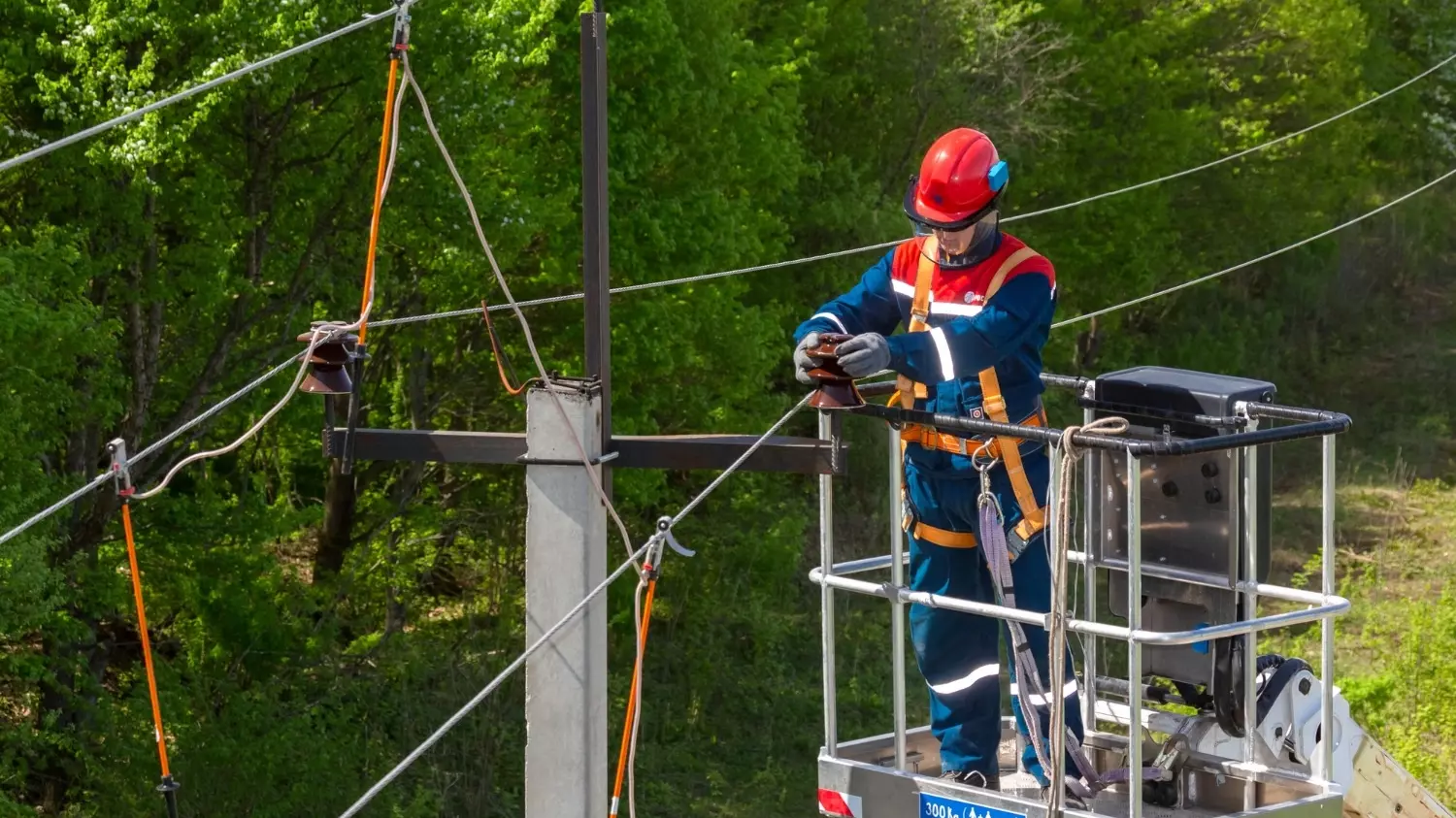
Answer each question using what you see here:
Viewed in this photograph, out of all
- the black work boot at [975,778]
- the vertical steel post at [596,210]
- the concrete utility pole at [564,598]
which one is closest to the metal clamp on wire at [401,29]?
the vertical steel post at [596,210]

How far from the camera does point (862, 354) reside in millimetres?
5871

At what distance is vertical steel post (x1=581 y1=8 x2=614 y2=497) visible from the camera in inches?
247

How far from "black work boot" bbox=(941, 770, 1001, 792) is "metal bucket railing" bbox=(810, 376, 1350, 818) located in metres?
0.18

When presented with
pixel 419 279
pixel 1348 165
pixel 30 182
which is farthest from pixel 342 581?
pixel 1348 165

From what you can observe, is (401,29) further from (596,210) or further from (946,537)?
(946,537)

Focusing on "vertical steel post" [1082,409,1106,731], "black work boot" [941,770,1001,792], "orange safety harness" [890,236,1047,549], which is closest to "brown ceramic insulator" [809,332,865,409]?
"orange safety harness" [890,236,1047,549]

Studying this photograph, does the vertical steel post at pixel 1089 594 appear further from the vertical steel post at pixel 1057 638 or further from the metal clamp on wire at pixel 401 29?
the metal clamp on wire at pixel 401 29

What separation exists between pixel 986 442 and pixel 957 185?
84 centimetres

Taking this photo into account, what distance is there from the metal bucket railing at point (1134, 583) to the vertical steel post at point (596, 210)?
29.1 inches

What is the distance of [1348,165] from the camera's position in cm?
3591

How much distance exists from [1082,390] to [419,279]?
12099mm

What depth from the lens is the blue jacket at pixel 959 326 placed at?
6.16m

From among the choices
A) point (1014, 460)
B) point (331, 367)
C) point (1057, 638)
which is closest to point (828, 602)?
point (1014, 460)

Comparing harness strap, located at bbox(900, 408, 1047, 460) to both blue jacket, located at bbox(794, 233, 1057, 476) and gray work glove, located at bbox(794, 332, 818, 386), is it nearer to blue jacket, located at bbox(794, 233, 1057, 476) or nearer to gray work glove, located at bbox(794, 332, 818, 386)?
blue jacket, located at bbox(794, 233, 1057, 476)
